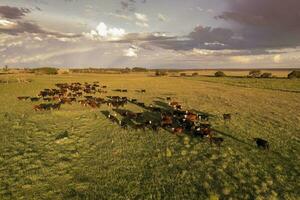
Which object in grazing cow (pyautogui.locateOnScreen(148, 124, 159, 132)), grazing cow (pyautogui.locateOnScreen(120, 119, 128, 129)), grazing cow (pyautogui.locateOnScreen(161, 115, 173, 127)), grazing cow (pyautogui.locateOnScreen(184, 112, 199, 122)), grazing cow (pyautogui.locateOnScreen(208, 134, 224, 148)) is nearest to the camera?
grazing cow (pyautogui.locateOnScreen(208, 134, 224, 148))

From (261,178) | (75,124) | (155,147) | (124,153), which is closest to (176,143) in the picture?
(155,147)

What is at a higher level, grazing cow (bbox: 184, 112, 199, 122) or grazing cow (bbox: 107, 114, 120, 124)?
grazing cow (bbox: 184, 112, 199, 122)

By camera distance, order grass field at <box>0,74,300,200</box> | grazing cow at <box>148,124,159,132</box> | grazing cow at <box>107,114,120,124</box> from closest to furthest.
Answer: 1. grass field at <box>0,74,300,200</box>
2. grazing cow at <box>148,124,159,132</box>
3. grazing cow at <box>107,114,120,124</box>

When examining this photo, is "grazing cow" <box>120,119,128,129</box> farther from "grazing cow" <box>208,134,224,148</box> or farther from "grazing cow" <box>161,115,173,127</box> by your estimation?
"grazing cow" <box>208,134,224,148</box>

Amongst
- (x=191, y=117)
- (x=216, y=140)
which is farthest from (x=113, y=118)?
(x=216, y=140)

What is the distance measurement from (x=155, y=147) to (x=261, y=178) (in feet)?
21.0

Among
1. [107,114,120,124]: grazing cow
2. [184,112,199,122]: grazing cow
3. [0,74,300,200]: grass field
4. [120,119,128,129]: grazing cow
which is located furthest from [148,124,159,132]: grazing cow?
[107,114,120,124]: grazing cow

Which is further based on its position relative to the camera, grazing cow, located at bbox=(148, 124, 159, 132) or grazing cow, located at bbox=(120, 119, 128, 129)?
grazing cow, located at bbox=(120, 119, 128, 129)

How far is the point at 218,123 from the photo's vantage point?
24203mm

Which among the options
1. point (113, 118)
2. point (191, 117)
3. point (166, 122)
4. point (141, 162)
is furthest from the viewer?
point (113, 118)

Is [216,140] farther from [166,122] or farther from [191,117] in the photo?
[191,117]

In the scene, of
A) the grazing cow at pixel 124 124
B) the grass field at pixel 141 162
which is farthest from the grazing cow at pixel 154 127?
the grazing cow at pixel 124 124

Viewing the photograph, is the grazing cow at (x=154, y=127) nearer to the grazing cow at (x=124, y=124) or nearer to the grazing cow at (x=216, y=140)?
the grazing cow at (x=124, y=124)

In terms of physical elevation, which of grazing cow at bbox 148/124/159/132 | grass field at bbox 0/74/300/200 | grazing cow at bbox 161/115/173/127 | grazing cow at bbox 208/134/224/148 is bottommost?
grass field at bbox 0/74/300/200
